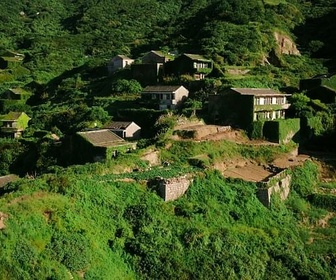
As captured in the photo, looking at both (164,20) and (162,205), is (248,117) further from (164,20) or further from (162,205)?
(164,20)

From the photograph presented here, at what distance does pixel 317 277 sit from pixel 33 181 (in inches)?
590

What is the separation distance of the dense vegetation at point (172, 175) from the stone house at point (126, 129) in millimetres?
1099

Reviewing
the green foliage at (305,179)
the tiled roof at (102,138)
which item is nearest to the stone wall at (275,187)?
the green foliage at (305,179)

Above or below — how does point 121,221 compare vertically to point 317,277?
above

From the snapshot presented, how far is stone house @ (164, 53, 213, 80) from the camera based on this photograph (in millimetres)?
52219

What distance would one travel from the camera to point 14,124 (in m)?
51.5

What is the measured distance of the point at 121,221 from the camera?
84.2 feet

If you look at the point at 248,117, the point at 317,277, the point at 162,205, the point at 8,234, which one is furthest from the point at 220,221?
the point at 248,117

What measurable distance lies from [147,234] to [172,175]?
5.21 m

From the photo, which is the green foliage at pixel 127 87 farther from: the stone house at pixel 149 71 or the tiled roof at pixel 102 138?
the tiled roof at pixel 102 138

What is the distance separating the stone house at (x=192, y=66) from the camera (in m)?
52.2

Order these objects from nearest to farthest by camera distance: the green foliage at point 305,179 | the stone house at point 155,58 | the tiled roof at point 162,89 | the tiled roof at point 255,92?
the green foliage at point 305,179 < the tiled roof at point 255,92 < the tiled roof at point 162,89 < the stone house at point 155,58

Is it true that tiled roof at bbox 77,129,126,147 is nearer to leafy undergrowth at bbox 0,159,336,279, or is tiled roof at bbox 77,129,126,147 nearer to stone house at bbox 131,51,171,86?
leafy undergrowth at bbox 0,159,336,279

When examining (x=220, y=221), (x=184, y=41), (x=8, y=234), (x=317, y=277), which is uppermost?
(x=184, y=41)
